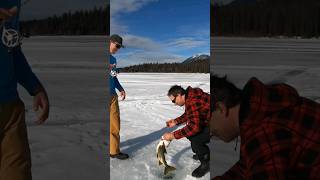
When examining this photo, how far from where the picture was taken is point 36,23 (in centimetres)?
160

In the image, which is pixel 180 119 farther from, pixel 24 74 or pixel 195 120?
pixel 24 74

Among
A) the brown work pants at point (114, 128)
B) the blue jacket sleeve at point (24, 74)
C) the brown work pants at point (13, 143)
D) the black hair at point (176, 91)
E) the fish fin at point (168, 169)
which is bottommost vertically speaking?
the fish fin at point (168, 169)

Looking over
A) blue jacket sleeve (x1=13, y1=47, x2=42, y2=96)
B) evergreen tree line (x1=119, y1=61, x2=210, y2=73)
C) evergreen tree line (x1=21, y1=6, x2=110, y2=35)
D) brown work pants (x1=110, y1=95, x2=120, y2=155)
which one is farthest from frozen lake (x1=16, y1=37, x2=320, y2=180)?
evergreen tree line (x1=119, y1=61, x2=210, y2=73)

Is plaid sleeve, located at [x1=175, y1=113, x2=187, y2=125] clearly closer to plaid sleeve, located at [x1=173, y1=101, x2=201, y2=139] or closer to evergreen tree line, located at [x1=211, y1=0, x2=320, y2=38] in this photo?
plaid sleeve, located at [x1=173, y1=101, x2=201, y2=139]

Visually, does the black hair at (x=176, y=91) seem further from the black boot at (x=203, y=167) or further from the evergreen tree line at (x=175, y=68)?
the evergreen tree line at (x=175, y=68)

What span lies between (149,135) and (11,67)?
6.93 feet

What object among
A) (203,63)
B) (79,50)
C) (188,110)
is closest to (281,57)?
(188,110)

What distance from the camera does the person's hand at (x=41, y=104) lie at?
145 cm

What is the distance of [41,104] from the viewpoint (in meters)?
1.47

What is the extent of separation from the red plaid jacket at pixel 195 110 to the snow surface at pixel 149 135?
9.0 inches

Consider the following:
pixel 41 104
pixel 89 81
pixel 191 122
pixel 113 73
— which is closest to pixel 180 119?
pixel 191 122

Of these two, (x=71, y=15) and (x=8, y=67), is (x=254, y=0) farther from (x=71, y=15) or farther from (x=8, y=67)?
(x=8, y=67)

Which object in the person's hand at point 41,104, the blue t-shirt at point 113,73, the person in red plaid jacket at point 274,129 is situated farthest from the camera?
the blue t-shirt at point 113,73

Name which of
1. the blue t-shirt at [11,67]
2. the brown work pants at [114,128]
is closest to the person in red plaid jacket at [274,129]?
the blue t-shirt at [11,67]
